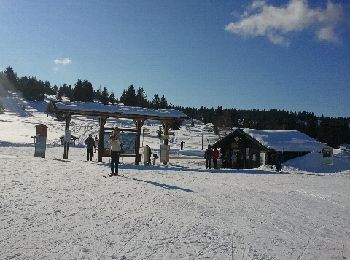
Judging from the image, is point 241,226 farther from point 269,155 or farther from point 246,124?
point 246,124

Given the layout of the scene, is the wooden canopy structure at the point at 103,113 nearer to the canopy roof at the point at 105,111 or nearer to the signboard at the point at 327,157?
the canopy roof at the point at 105,111

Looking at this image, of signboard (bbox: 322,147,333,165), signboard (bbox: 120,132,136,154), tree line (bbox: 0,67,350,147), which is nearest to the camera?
signboard (bbox: 120,132,136,154)

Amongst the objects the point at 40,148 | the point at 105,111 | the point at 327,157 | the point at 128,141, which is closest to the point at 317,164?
the point at 327,157

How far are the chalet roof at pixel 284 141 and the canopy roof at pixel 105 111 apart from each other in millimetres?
15363

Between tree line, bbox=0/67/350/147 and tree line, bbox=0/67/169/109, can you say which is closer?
tree line, bbox=0/67/350/147

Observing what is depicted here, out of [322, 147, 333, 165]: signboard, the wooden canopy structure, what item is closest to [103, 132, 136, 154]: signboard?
the wooden canopy structure

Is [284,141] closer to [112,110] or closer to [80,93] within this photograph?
[112,110]

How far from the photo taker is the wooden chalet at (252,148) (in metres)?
36.2

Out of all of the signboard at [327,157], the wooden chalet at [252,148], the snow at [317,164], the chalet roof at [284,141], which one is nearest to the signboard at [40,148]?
the wooden chalet at [252,148]

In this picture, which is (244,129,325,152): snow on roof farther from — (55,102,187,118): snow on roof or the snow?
(55,102,187,118): snow on roof

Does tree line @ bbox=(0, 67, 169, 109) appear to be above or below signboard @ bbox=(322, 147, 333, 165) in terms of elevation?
above

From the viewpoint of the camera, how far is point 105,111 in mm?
21203

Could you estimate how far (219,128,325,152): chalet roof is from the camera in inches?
Result: 1452

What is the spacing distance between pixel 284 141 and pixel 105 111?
2258 cm
